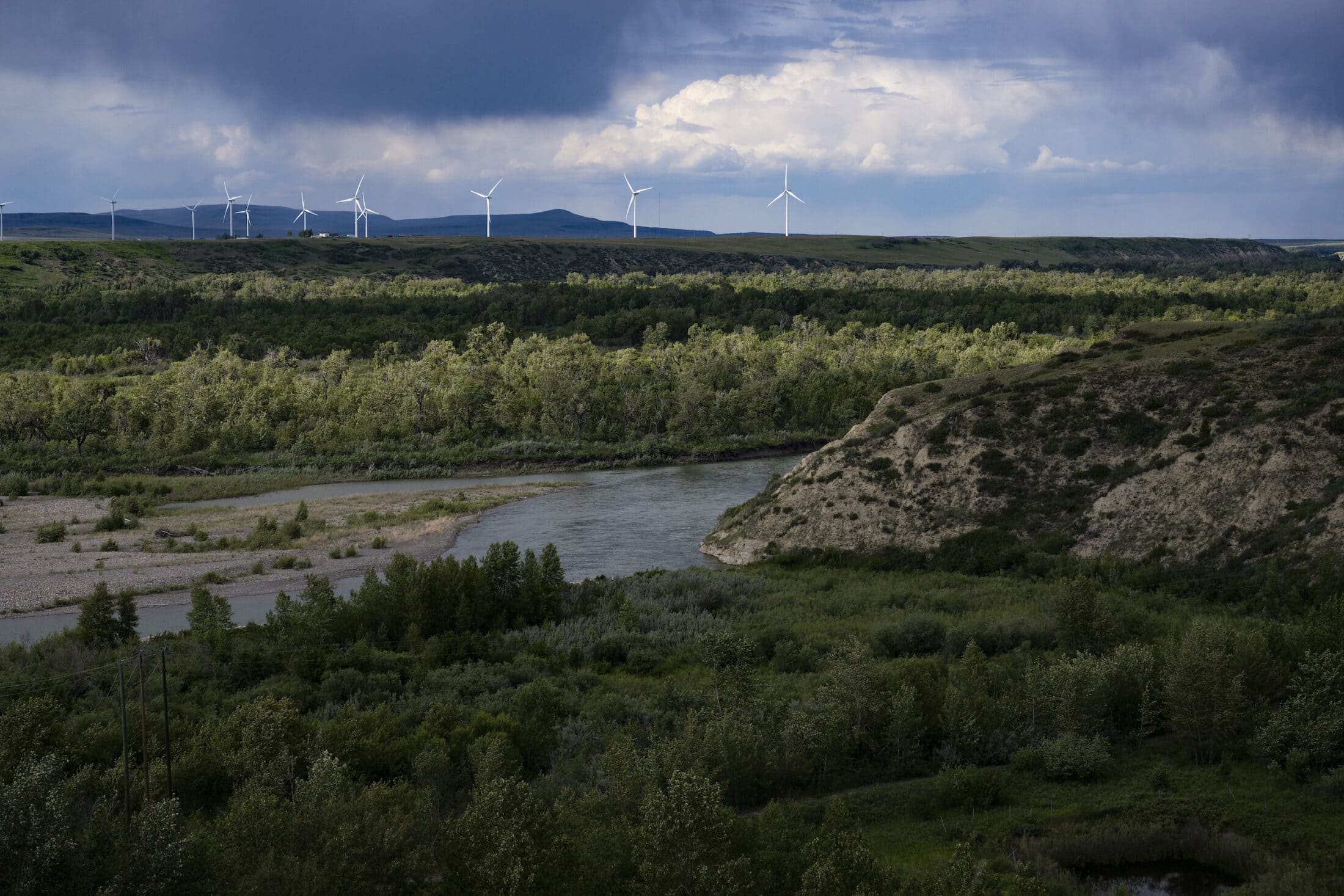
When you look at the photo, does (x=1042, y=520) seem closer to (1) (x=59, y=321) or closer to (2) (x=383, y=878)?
(2) (x=383, y=878)

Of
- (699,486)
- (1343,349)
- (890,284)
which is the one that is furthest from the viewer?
(890,284)

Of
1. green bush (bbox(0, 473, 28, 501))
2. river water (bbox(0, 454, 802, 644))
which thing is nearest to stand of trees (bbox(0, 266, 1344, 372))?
green bush (bbox(0, 473, 28, 501))

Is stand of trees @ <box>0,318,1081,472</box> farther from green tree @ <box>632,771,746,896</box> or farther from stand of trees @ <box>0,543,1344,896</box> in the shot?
green tree @ <box>632,771,746,896</box>

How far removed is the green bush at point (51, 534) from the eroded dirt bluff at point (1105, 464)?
1277 inches

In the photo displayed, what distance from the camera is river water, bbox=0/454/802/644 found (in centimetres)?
4272

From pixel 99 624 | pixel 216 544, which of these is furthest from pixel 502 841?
pixel 216 544

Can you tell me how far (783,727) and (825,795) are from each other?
1.89 metres

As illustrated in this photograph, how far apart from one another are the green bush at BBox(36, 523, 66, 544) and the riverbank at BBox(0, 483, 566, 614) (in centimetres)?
16

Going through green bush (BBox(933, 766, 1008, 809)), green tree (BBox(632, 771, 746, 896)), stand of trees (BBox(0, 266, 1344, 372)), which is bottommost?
green bush (BBox(933, 766, 1008, 809))

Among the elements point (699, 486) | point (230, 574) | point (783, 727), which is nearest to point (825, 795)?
point (783, 727)

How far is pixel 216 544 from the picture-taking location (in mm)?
53219

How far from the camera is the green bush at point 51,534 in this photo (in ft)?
177

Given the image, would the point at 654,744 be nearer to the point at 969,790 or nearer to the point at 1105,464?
the point at 969,790

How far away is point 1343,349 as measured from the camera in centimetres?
5247
